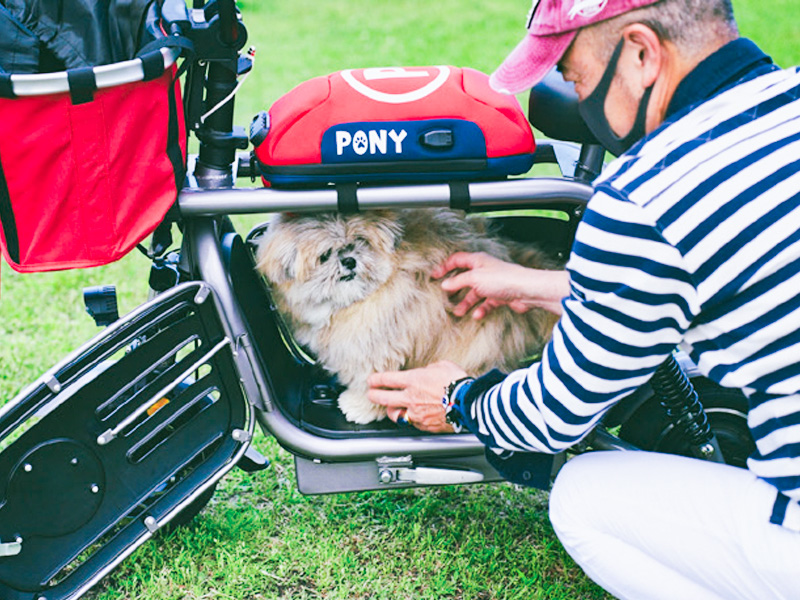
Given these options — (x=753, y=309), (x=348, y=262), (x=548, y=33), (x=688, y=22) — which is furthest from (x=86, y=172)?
(x=753, y=309)

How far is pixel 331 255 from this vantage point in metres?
1.90

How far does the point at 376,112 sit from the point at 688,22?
67 centimetres

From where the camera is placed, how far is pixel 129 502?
1.92 m

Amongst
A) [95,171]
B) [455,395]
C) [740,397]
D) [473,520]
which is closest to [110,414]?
[95,171]

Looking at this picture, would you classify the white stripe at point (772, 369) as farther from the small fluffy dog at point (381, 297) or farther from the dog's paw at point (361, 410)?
the dog's paw at point (361, 410)

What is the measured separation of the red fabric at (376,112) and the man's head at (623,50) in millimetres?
246

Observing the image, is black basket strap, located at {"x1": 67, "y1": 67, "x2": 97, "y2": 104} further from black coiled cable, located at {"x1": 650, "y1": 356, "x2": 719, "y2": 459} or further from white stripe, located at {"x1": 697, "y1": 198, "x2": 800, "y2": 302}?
black coiled cable, located at {"x1": 650, "y1": 356, "x2": 719, "y2": 459}

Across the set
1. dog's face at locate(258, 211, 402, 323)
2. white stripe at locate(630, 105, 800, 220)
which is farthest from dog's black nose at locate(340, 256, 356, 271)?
white stripe at locate(630, 105, 800, 220)

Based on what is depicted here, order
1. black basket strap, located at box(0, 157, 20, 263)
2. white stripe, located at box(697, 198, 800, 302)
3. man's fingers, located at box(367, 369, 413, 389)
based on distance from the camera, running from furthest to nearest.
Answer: man's fingers, located at box(367, 369, 413, 389) → black basket strap, located at box(0, 157, 20, 263) → white stripe, located at box(697, 198, 800, 302)

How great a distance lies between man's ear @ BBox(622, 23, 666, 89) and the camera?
4.42 feet

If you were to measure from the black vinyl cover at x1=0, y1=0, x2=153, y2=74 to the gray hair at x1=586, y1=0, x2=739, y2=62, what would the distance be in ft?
3.71

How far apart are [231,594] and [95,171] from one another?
104cm

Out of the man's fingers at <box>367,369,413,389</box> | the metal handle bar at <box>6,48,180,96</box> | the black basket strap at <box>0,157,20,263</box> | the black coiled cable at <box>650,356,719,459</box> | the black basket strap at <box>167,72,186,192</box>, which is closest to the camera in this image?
the metal handle bar at <box>6,48,180,96</box>

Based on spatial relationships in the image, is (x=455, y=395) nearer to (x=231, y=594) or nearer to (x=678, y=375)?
(x=678, y=375)
